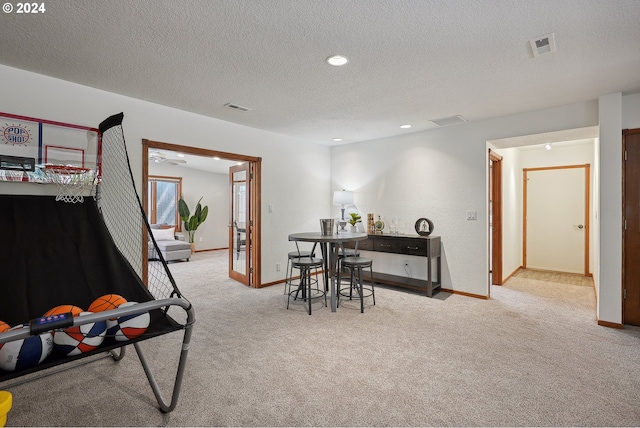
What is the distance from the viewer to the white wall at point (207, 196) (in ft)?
29.9

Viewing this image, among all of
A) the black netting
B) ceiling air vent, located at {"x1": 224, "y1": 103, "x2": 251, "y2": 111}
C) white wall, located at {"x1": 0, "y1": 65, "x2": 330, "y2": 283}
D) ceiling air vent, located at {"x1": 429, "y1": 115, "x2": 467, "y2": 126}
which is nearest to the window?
white wall, located at {"x1": 0, "y1": 65, "x2": 330, "y2": 283}

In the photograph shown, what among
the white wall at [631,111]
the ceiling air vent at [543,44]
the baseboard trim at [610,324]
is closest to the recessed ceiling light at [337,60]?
the ceiling air vent at [543,44]

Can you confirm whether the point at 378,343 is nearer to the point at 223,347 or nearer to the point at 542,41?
the point at 223,347

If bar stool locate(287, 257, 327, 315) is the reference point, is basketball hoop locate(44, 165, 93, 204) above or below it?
above

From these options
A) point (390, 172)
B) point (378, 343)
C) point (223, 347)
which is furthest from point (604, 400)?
point (390, 172)

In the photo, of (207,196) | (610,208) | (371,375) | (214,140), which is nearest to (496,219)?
(610,208)

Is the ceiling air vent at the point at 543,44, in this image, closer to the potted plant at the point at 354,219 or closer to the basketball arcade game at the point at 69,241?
the basketball arcade game at the point at 69,241

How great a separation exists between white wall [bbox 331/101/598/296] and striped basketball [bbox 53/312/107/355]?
4.16m

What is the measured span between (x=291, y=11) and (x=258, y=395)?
238cm

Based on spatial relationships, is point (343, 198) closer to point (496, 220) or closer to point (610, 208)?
point (496, 220)

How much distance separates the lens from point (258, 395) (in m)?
2.07

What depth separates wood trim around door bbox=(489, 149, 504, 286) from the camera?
4.95 m

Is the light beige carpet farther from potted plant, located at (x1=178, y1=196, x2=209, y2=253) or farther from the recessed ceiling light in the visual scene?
potted plant, located at (x1=178, y1=196, x2=209, y2=253)

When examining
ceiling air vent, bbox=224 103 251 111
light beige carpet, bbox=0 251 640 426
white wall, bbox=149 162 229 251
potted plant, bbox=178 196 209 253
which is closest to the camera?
light beige carpet, bbox=0 251 640 426
